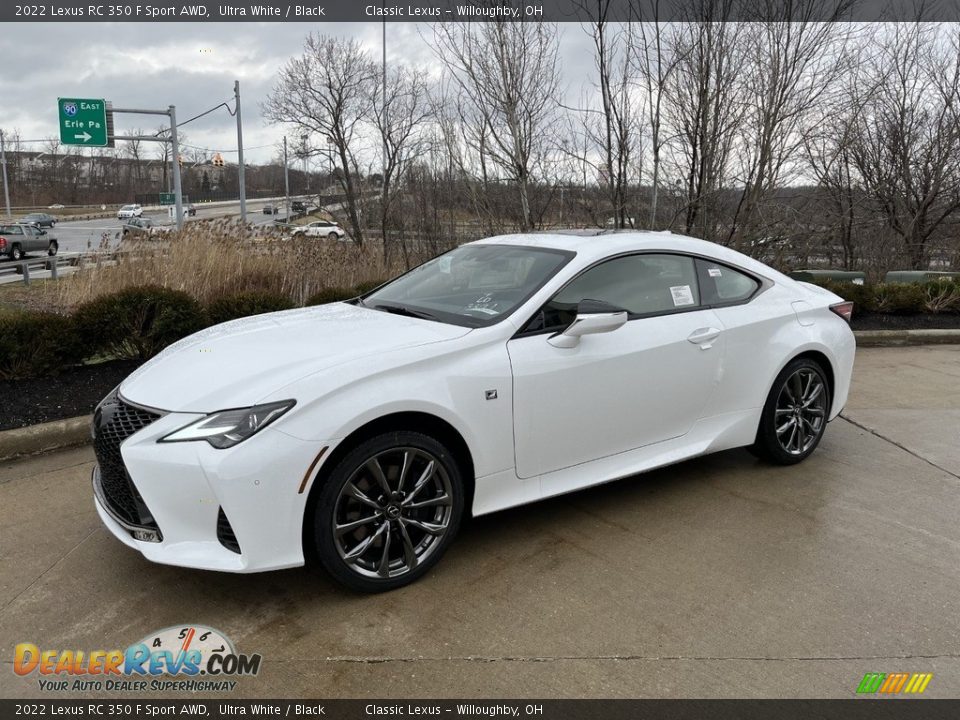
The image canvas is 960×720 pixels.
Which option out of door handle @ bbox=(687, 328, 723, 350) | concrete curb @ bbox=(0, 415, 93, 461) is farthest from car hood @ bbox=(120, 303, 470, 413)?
concrete curb @ bbox=(0, 415, 93, 461)

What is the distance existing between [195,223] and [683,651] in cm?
889

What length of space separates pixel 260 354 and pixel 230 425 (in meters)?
0.53

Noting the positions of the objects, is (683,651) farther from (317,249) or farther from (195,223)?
(195,223)

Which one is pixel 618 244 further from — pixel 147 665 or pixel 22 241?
pixel 22 241

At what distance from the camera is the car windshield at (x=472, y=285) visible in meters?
3.64

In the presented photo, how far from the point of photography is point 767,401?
446 cm

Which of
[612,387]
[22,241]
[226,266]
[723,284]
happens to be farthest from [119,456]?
[22,241]

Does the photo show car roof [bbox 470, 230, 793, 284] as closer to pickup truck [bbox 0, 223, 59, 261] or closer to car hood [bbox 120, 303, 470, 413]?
car hood [bbox 120, 303, 470, 413]

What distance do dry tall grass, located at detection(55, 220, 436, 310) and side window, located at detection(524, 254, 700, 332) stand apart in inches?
184

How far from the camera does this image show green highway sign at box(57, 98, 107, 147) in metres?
27.8

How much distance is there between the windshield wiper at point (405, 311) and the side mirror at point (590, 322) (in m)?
0.65

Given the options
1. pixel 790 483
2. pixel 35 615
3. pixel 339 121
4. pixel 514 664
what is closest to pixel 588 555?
pixel 514 664

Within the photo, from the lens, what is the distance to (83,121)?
28125mm

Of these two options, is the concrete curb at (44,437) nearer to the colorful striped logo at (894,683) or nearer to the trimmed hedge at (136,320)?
the trimmed hedge at (136,320)
